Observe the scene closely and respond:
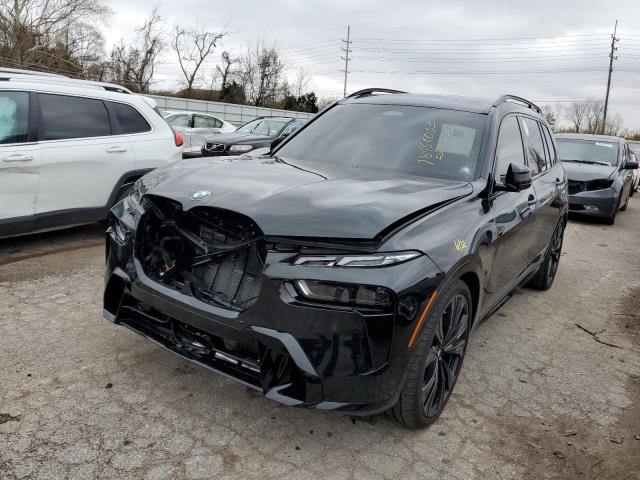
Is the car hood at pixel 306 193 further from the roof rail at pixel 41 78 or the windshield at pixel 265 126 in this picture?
the windshield at pixel 265 126

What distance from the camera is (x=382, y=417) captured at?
9.72ft

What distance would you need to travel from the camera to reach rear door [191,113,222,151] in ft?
48.7

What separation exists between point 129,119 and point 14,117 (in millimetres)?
1267

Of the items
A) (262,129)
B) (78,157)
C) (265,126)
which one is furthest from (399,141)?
(265,126)

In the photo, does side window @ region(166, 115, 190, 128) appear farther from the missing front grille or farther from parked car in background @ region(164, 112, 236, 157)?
the missing front grille

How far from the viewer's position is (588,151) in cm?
1130

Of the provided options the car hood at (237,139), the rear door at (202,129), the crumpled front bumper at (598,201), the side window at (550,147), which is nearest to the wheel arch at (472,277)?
the side window at (550,147)

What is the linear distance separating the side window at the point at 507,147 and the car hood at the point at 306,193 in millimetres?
477

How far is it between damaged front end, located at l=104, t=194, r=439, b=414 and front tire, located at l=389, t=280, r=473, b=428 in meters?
0.15

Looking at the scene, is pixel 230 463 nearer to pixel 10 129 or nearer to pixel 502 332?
pixel 502 332

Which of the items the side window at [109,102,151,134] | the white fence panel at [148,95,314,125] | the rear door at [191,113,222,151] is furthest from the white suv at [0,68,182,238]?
the white fence panel at [148,95,314,125]

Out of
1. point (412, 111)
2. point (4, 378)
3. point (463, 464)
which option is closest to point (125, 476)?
point (4, 378)

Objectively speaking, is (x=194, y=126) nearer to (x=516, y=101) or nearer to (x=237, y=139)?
(x=237, y=139)

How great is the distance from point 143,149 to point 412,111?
3.50 meters
